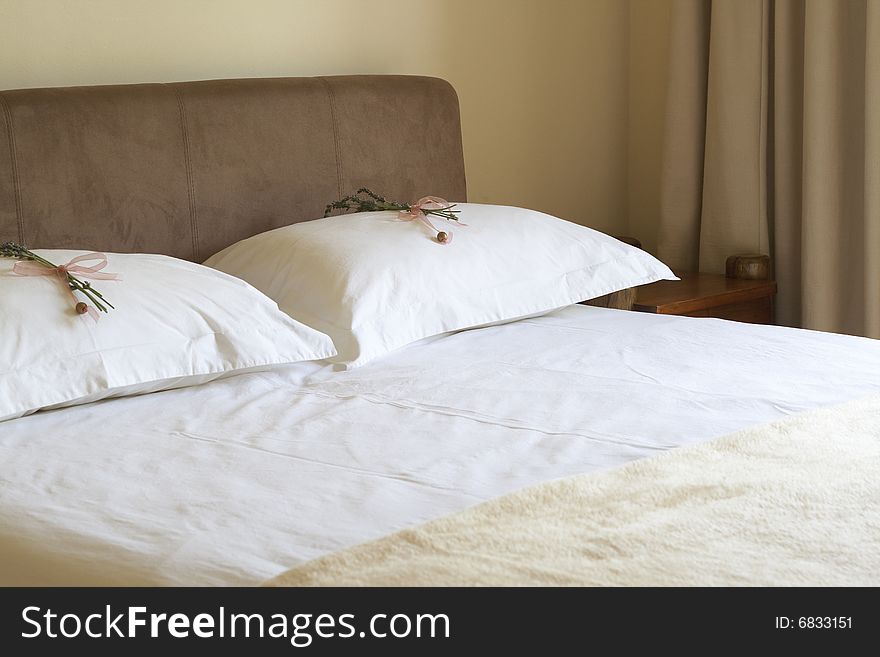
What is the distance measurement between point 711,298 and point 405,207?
951 millimetres

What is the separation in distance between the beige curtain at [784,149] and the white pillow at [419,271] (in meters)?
0.81

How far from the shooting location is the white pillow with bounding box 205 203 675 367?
6.77 ft

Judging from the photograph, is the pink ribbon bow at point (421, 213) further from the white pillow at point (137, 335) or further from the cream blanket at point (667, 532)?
the cream blanket at point (667, 532)

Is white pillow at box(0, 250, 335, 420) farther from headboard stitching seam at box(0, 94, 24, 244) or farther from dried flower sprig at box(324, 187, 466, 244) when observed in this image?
dried flower sprig at box(324, 187, 466, 244)

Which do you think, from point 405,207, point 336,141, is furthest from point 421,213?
point 336,141

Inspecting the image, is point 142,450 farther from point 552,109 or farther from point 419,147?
point 552,109

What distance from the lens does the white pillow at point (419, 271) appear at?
206cm

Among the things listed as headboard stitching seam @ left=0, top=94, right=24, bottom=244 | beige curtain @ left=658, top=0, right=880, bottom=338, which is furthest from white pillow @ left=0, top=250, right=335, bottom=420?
beige curtain @ left=658, top=0, right=880, bottom=338

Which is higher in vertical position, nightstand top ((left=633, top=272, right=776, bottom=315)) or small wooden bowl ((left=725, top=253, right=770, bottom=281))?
small wooden bowl ((left=725, top=253, right=770, bottom=281))

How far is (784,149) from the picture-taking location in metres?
3.13

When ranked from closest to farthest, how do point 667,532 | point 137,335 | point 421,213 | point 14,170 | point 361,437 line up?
1. point 667,532
2. point 361,437
3. point 137,335
4. point 14,170
5. point 421,213

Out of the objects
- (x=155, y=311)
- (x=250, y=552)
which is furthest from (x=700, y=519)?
(x=155, y=311)

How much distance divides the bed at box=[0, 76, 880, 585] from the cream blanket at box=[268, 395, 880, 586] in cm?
2

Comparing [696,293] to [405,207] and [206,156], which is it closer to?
[405,207]
